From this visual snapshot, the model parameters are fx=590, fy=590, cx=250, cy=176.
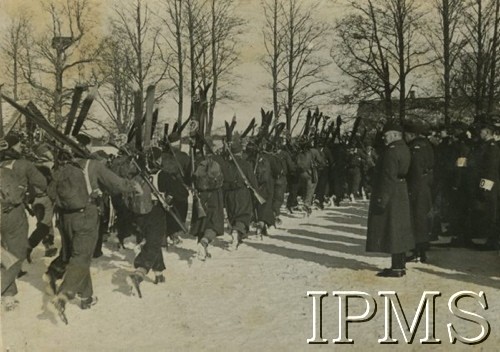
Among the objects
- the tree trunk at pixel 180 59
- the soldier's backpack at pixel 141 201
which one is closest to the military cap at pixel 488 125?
the soldier's backpack at pixel 141 201

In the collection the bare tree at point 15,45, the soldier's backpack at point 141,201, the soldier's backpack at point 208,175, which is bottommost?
the soldier's backpack at point 141,201

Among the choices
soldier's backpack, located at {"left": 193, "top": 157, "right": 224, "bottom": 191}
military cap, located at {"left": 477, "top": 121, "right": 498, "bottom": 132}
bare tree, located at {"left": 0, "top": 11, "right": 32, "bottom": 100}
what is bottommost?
soldier's backpack, located at {"left": 193, "top": 157, "right": 224, "bottom": 191}

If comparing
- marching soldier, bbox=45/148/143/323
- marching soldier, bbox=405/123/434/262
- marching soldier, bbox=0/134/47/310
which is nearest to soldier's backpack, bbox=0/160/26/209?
marching soldier, bbox=0/134/47/310

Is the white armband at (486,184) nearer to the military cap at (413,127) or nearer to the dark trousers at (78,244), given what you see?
the military cap at (413,127)

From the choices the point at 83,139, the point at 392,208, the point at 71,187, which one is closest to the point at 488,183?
the point at 392,208

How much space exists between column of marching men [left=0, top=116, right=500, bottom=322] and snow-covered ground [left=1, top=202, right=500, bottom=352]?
270 millimetres

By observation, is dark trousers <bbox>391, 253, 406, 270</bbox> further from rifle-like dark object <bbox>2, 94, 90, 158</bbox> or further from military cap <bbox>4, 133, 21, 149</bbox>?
military cap <bbox>4, 133, 21, 149</bbox>

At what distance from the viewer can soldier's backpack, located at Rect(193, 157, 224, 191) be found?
8.70m

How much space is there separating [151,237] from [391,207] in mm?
2839

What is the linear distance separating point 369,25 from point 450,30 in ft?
8.98

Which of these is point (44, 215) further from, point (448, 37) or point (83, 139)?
point (448, 37)

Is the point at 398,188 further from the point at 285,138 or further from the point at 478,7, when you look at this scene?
the point at 478,7

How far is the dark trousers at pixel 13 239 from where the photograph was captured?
6.04m

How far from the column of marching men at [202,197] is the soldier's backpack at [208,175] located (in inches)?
0.6
